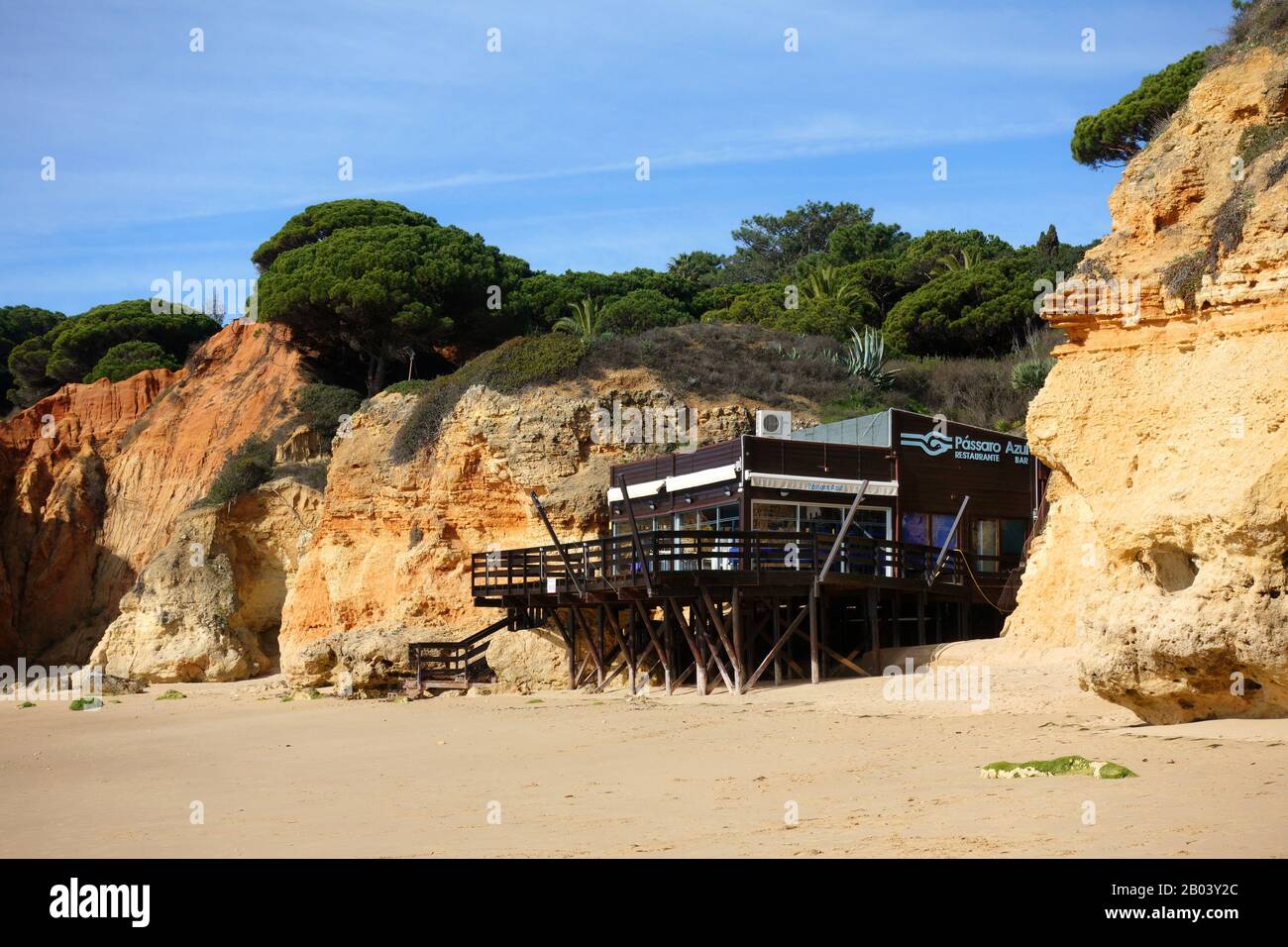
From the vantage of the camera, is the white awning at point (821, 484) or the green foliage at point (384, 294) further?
the green foliage at point (384, 294)

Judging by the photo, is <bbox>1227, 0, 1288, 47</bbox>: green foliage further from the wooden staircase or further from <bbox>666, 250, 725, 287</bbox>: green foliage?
<bbox>666, 250, 725, 287</bbox>: green foliage

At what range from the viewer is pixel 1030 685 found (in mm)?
16875

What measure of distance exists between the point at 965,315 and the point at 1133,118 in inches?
318

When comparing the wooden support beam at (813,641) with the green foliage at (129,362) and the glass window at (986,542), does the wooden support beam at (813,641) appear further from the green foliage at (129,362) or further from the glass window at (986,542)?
the green foliage at (129,362)

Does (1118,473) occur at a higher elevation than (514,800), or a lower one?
higher

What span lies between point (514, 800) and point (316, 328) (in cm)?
3730

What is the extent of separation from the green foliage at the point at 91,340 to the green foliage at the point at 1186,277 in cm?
5371

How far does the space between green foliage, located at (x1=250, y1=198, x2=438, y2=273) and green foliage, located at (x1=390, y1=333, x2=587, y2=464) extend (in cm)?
1801

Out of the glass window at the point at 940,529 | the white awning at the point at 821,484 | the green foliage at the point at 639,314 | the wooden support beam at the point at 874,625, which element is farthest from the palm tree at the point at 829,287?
the wooden support beam at the point at 874,625

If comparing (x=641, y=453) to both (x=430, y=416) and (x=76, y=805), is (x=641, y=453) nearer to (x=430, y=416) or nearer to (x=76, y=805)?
(x=430, y=416)

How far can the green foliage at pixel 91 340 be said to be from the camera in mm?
59656

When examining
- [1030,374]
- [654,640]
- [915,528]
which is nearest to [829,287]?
[1030,374]

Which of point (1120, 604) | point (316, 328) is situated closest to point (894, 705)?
point (1120, 604)

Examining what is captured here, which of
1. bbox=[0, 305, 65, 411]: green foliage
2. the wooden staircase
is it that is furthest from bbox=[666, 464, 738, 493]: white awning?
bbox=[0, 305, 65, 411]: green foliage
